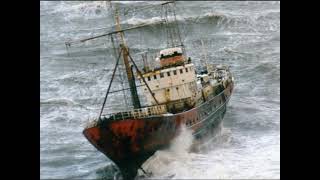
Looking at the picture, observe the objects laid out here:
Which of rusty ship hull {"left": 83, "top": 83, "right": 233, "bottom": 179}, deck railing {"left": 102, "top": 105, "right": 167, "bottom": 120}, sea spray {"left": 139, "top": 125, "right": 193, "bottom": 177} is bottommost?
sea spray {"left": 139, "top": 125, "right": 193, "bottom": 177}

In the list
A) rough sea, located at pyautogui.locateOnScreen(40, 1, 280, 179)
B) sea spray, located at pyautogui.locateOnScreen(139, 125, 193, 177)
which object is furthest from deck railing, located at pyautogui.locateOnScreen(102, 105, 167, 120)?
sea spray, located at pyautogui.locateOnScreen(139, 125, 193, 177)

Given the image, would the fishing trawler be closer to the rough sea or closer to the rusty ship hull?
the rusty ship hull

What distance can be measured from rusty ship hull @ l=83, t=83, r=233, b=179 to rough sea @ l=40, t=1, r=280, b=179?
0.14 m

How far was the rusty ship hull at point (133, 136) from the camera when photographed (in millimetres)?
9602

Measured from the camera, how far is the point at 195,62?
1053 centimetres

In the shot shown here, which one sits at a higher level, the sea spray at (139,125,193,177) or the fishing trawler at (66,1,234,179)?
the fishing trawler at (66,1,234,179)

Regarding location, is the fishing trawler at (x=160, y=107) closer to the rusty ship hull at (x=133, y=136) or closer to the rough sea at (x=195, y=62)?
the rusty ship hull at (x=133, y=136)

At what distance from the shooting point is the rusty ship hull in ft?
31.5

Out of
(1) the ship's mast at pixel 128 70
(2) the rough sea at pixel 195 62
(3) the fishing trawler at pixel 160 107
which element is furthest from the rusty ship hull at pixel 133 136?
(1) the ship's mast at pixel 128 70

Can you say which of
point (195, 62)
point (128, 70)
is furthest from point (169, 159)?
point (195, 62)

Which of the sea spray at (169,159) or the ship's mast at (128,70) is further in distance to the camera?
the ship's mast at (128,70)

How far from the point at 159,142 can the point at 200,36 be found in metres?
2.22

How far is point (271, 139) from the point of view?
982cm
